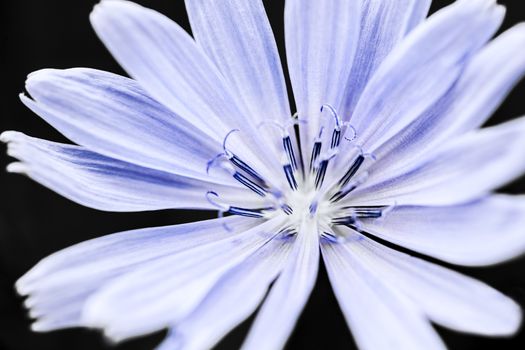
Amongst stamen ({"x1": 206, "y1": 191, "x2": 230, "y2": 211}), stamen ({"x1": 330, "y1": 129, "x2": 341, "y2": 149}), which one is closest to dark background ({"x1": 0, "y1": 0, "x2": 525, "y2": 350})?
stamen ({"x1": 206, "y1": 191, "x2": 230, "y2": 211})

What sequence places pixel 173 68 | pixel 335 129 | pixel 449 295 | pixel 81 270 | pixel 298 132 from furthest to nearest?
pixel 298 132 → pixel 335 129 → pixel 173 68 → pixel 81 270 → pixel 449 295

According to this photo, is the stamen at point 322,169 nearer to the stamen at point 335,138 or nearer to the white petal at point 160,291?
the stamen at point 335,138

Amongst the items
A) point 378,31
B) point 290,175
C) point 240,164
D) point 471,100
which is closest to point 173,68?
point 240,164

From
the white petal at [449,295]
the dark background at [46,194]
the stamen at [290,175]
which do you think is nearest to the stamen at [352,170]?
the stamen at [290,175]

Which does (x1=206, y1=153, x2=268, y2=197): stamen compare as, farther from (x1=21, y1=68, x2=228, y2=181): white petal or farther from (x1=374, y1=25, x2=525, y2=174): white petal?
(x1=374, y1=25, x2=525, y2=174): white petal

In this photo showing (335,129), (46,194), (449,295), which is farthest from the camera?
(46,194)

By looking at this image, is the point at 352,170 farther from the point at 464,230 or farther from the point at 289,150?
the point at 464,230
